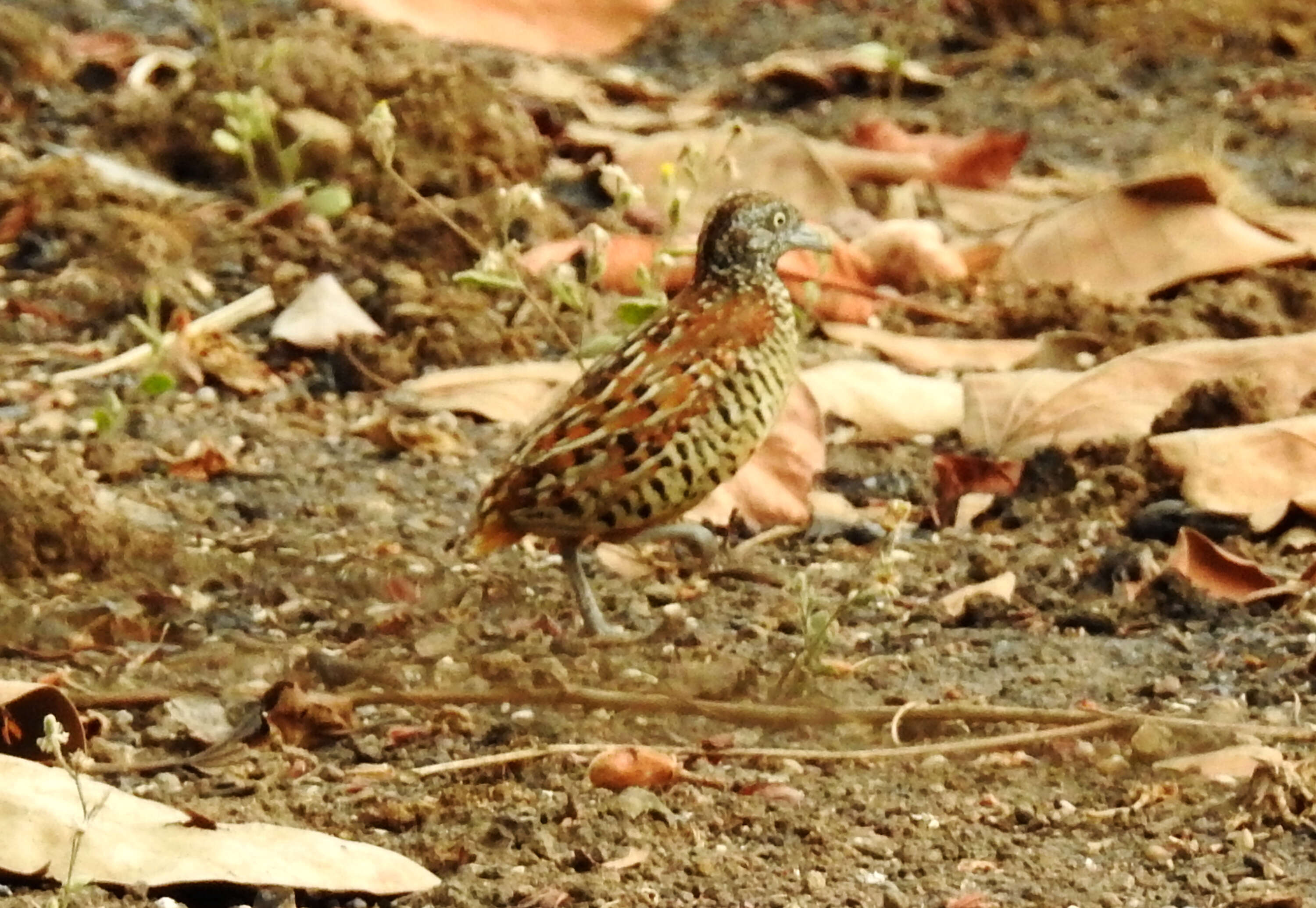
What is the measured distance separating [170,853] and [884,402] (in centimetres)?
288

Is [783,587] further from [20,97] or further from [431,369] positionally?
[20,97]

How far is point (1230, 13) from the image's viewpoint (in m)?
9.76

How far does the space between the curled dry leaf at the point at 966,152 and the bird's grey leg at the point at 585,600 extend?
11.3 ft

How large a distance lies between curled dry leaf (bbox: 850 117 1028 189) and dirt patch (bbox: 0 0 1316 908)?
1.46 feet

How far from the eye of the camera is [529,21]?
30.2 feet

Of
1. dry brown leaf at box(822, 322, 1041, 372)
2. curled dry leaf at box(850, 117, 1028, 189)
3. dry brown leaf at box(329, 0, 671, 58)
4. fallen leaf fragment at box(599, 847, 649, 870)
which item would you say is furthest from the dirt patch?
A: dry brown leaf at box(329, 0, 671, 58)

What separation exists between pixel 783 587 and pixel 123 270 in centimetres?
256

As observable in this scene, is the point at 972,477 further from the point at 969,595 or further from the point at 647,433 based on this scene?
the point at 647,433

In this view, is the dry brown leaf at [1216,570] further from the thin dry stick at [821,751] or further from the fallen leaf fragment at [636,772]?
the fallen leaf fragment at [636,772]

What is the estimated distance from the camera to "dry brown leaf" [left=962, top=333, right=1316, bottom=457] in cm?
532

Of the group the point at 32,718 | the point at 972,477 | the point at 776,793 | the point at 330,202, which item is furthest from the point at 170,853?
the point at 330,202

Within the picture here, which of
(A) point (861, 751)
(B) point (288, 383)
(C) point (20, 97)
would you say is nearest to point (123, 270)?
(B) point (288, 383)

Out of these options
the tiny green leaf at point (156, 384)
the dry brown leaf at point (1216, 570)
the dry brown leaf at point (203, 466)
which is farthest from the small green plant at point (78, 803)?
the tiny green leaf at point (156, 384)

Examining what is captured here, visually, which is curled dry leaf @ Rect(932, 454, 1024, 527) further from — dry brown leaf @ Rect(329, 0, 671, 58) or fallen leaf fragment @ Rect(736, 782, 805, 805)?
dry brown leaf @ Rect(329, 0, 671, 58)
